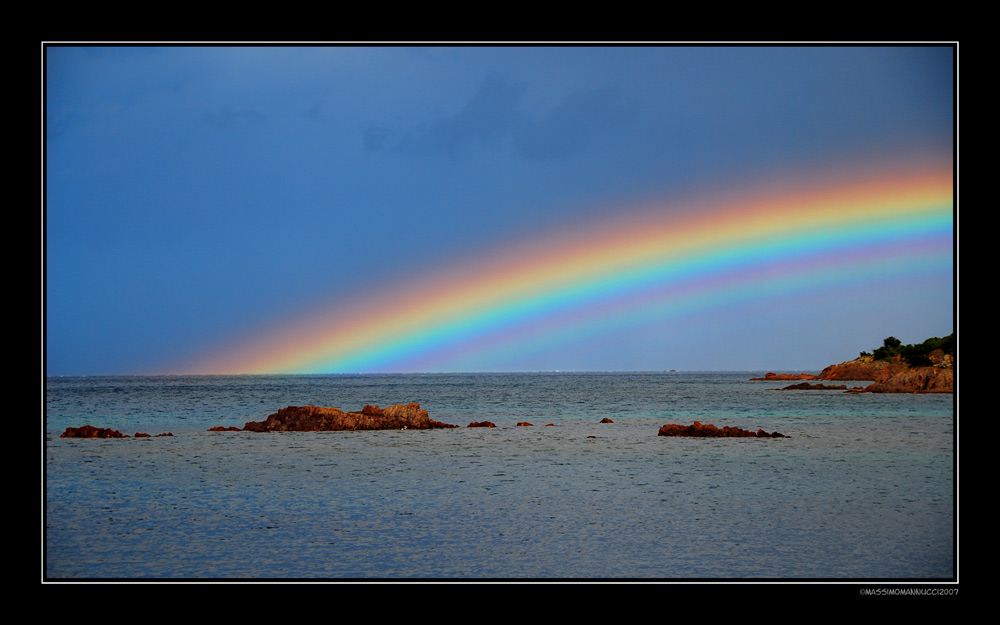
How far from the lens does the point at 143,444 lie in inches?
1045

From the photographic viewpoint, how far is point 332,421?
105ft

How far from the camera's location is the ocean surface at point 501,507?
10.2 meters

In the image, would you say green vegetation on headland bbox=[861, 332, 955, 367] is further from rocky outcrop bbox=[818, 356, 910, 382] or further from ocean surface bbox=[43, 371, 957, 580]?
ocean surface bbox=[43, 371, 957, 580]

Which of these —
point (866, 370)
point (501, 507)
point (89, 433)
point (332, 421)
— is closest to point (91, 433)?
point (89, 433)

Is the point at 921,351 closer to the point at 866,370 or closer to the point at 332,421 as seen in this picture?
the point at 866,370

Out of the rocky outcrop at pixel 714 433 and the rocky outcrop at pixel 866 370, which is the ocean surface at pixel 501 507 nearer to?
the rocky outcrop at pixel 714 433

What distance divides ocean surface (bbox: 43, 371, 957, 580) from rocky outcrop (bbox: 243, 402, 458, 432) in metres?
2.59

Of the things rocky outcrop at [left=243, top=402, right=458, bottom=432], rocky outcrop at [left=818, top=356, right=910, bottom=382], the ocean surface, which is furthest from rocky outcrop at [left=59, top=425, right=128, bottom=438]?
rocky outcrop at [left=818, top=356, right=910, bottom=382]

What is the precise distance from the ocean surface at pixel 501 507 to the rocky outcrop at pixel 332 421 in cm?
259

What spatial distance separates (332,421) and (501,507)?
1938cm

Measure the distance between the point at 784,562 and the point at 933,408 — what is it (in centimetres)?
3703

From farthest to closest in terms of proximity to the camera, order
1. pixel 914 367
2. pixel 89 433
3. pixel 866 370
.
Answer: pixel 866 370, pixel 914 367, pixel 89 433
